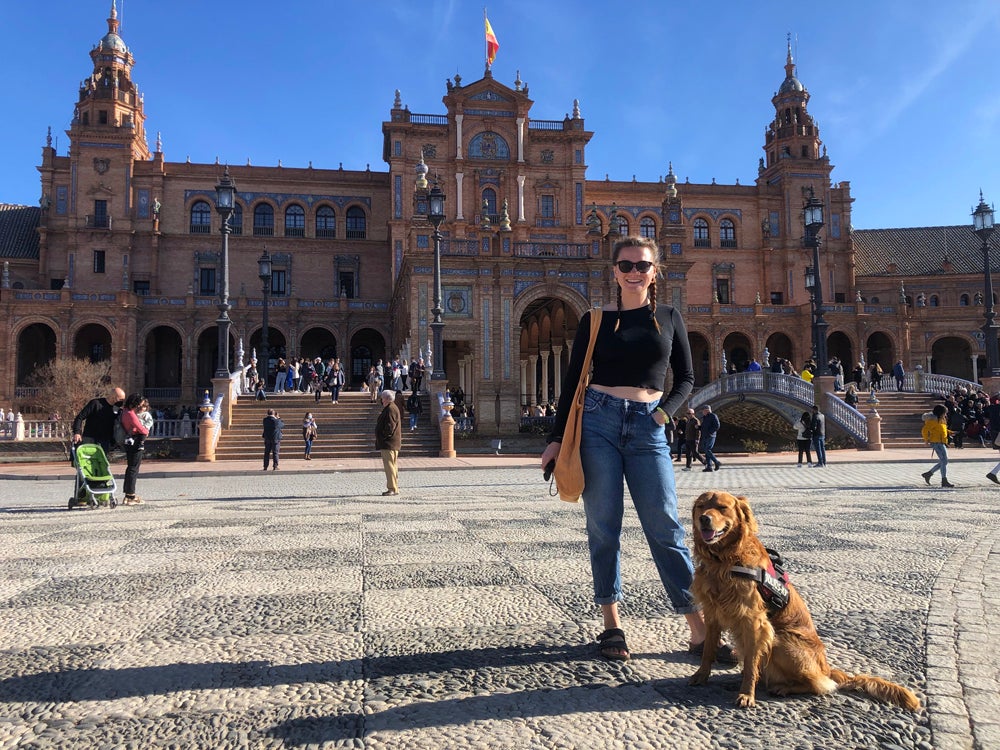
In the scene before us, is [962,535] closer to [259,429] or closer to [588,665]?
[588,665]

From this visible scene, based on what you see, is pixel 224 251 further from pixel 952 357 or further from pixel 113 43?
pixel 952 357

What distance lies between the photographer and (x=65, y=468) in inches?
750

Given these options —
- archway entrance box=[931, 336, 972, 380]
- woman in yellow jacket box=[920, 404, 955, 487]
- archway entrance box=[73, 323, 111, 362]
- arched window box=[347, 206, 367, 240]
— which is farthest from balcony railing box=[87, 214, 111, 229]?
archway entrance box=[931, 336, 972, 380]

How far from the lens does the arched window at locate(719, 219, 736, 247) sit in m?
51.9

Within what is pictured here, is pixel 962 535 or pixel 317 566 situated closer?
pixel 317 566

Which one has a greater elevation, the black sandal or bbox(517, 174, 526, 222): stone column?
bbox(517, 174, 526, 222): stone column

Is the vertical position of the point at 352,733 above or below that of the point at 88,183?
below

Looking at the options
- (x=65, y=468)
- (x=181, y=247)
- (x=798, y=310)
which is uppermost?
(x=181, y=247)

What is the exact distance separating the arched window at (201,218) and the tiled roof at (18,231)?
9.80 metres

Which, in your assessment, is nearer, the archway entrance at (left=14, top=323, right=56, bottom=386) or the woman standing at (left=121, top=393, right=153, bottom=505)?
the woman standing at (left=121, top=393, right=153, bottom=505)

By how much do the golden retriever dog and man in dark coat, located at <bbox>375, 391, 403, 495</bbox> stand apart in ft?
27.8

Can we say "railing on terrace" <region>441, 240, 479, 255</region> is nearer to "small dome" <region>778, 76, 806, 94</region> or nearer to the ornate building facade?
the ornate building facade

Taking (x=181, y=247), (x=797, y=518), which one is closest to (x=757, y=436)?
(x=797, y=518)

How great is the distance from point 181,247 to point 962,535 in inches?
1900
